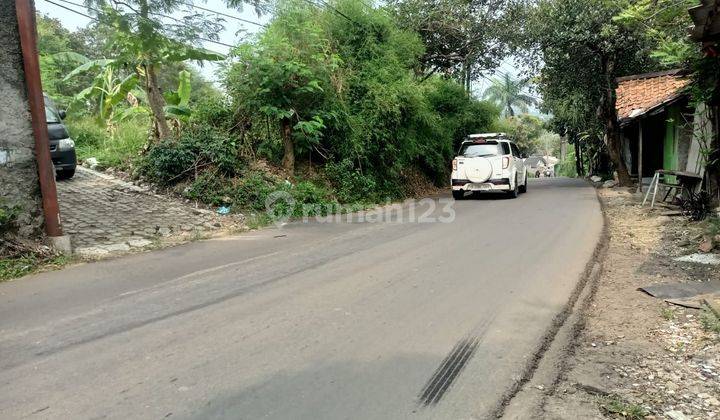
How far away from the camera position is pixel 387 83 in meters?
15.0

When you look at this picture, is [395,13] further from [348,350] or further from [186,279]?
[348,350]

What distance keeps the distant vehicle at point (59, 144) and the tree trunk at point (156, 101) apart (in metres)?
2.18

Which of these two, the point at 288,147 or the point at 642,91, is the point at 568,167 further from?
the point at 288,147

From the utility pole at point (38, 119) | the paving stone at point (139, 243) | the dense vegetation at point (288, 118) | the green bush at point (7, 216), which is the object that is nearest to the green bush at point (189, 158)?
the dense vegetation at point (288, 118)

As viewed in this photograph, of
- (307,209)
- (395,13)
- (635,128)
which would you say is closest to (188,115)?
(307,209)

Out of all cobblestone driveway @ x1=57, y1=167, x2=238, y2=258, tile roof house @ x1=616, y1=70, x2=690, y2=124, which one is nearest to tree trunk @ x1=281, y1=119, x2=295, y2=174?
cobblestone driveway @ x1=57, y1=167, x2=238, y2=258

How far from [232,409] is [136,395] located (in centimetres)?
73

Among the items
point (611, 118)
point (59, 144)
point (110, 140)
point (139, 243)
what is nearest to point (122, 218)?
point (139, 243)

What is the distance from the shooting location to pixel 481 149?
53.1ft

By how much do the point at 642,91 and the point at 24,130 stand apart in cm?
1821

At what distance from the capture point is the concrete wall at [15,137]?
7480 mm

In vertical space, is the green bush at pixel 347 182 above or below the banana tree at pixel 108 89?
below

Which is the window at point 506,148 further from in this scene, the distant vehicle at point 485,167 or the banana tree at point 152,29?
the banana tree at point 152,29

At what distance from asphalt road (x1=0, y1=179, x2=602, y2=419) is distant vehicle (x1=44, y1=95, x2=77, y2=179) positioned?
19.0ft
